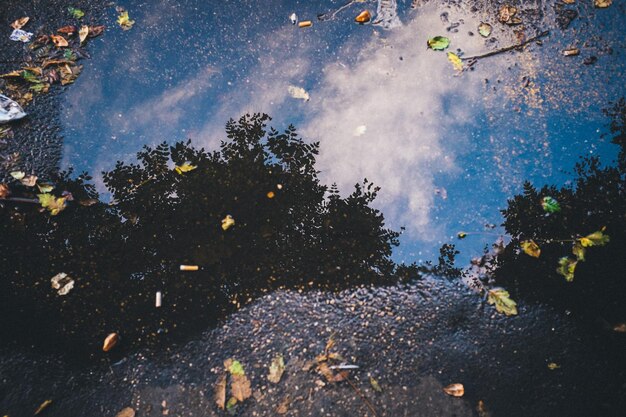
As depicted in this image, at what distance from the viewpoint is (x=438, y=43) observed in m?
2.89

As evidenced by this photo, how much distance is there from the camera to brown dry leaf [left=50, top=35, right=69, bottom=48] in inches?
121

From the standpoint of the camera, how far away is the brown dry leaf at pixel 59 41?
306 cm

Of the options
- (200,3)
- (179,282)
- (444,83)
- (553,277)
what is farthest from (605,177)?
(200,3)

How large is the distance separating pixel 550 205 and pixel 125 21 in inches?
150

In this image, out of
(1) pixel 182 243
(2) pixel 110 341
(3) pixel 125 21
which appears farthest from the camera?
(3) pixel 125 21

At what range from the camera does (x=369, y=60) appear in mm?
2916

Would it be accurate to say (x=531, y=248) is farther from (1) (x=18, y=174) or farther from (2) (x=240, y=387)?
(1) (x=18, y=174)

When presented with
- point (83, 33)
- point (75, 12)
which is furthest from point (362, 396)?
point (75, 12)

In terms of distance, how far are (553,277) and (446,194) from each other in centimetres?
84

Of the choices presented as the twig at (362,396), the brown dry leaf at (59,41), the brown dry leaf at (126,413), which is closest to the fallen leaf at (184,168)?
the brown dry leaf at (126,413)

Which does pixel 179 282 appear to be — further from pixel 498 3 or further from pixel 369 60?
pixel 498 3

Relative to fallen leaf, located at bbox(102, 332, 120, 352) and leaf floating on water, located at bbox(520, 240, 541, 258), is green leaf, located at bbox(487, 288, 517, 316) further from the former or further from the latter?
fallen leaf, located at bbox(102, 332, 120, 352)

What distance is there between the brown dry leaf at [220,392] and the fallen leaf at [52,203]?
1683 millimetres

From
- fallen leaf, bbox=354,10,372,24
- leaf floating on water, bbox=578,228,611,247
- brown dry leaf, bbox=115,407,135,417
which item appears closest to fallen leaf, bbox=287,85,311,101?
fallen leaf, bbox=354,10,372,24
